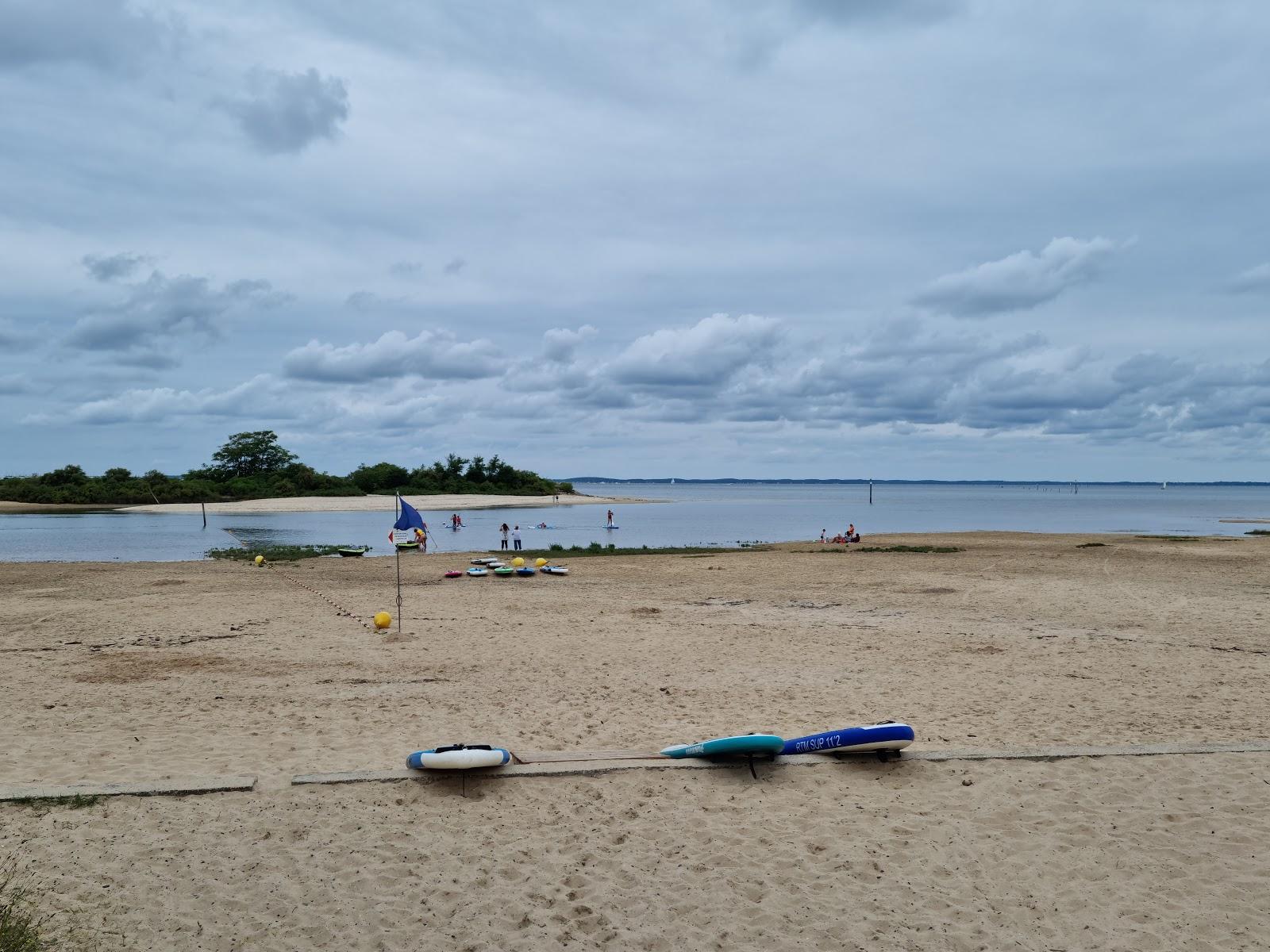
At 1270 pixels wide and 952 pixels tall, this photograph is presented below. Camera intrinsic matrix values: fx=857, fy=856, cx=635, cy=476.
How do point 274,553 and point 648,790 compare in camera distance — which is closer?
point 648,790

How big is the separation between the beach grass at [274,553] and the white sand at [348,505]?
46.5 m

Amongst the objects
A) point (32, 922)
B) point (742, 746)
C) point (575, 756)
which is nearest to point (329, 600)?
point (575, 756)

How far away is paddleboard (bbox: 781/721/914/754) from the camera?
26.0ft

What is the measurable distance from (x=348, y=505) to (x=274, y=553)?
210 ft

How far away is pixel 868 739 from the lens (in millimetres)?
7918

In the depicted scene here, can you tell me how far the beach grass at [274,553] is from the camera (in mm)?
33625

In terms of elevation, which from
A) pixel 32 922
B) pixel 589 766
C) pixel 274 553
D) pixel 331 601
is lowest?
pixel 32 922

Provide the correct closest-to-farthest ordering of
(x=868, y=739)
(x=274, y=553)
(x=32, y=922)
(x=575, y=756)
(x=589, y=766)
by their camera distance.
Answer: (x=32, y=922), (x=589, y=766), (x=868, y=739), (x=575, y=756), (x=274, y=553)

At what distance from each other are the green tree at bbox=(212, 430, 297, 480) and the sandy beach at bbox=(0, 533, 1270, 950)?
106 m

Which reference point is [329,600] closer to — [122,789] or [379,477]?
[122,789]

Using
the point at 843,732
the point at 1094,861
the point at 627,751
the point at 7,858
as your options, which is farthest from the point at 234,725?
the point at 1094,861

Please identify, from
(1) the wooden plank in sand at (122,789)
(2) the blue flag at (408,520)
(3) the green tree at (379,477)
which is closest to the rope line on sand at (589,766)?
(1) the wooden plank in sand at (122,789)

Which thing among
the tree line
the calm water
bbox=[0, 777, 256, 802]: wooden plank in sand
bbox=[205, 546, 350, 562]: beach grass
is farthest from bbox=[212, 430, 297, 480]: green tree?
bbox=[0, 777, 256, 802]: wooden plank in sand

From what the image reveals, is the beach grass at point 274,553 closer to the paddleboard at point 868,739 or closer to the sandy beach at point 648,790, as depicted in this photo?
the sandy beach at point 648,790
